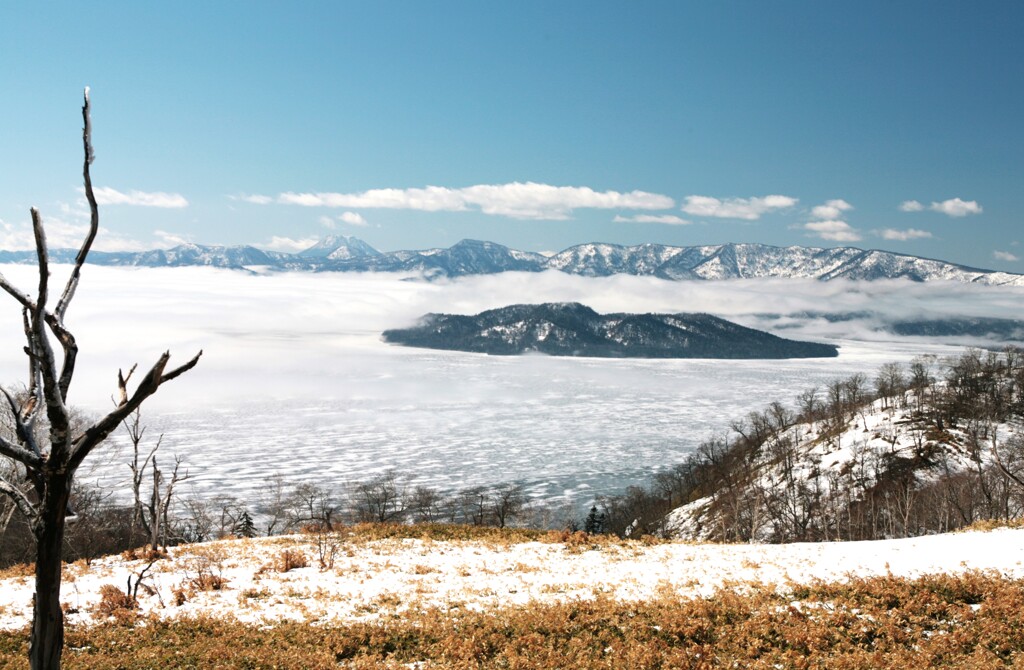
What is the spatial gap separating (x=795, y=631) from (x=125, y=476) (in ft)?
673

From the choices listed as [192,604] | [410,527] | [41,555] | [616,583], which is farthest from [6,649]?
[410,527]

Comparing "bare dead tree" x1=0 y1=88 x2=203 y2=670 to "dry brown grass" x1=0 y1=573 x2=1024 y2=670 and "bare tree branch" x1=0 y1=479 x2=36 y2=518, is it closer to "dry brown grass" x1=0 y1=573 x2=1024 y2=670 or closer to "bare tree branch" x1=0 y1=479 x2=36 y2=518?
"bare tree branch" x1=0 y1=479 x2=36 y2=518

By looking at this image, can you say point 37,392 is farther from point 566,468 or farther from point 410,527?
point 566,468

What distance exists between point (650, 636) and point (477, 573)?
31.1 feet

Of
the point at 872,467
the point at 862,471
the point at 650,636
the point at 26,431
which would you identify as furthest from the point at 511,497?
the point at 26,431

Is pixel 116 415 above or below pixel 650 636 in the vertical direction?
above

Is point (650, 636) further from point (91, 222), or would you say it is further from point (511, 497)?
point (511, 497)

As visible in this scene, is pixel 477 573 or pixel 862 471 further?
pixel 862 471

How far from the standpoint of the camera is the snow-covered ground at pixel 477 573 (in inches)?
713

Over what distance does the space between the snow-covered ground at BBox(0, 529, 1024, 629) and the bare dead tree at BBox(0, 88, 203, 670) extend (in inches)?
438

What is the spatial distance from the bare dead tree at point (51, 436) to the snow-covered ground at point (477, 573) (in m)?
11.1

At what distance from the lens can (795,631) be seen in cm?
1387

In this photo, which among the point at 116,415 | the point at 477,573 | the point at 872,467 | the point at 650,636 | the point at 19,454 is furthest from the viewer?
the point at 872,467

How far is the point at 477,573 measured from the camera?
73.9 ft
